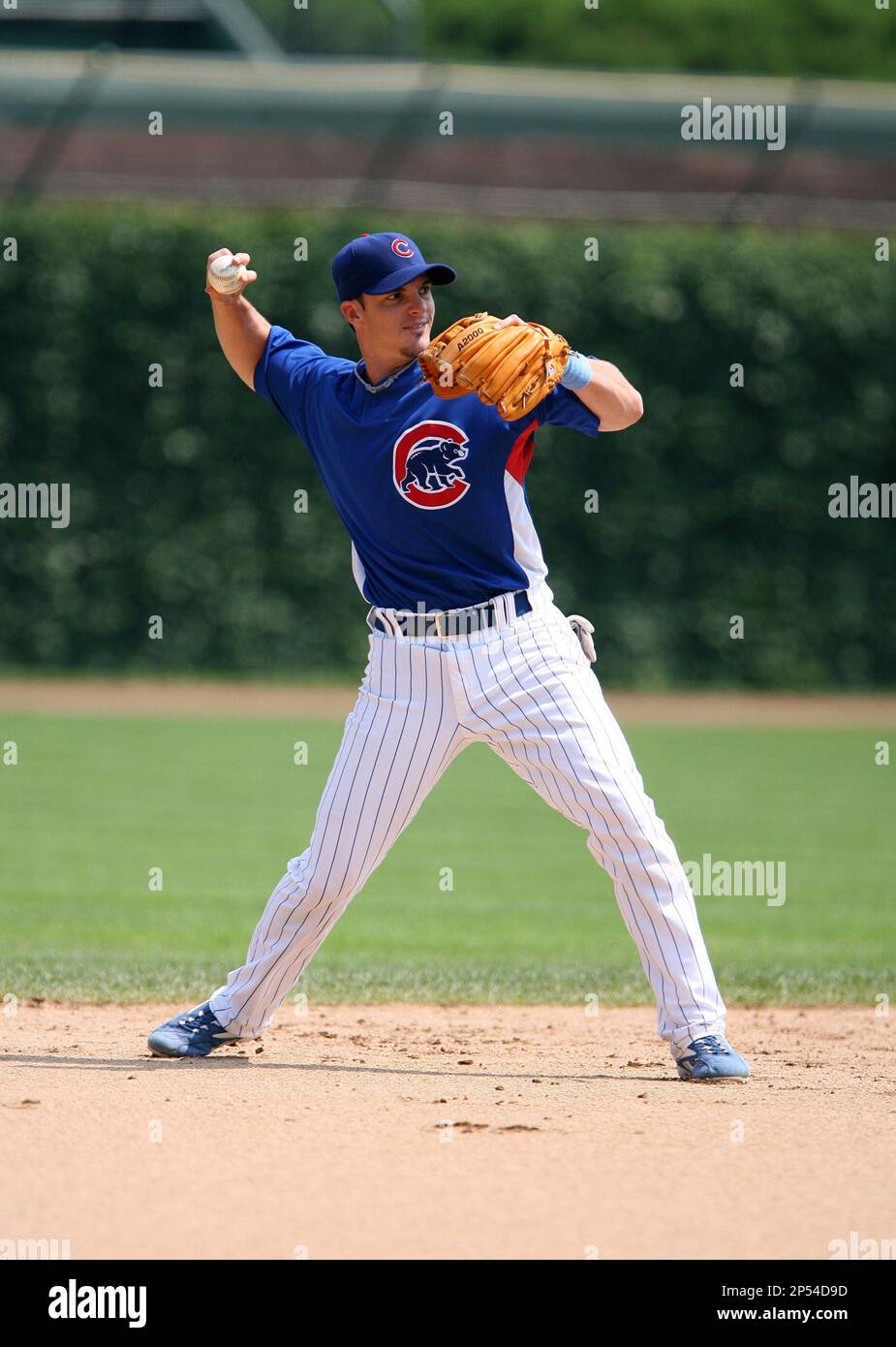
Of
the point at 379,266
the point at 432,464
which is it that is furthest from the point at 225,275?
the point at 432,464

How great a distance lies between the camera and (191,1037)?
16.9 ft

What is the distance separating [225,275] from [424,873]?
5.18 m

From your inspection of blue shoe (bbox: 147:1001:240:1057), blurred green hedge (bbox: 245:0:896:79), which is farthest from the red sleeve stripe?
blurred green hedge (bbox: 245:0:896:79)

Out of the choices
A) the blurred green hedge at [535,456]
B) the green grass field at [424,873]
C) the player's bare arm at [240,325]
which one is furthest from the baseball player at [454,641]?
the blurred green hedge at [535,456]

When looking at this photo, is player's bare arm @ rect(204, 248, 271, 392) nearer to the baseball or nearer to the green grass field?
the baseball

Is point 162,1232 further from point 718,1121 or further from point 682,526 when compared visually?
point 682,526

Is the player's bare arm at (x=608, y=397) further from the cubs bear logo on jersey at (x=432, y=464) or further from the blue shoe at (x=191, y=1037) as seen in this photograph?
the blue shoe at (x=191, y=1037)

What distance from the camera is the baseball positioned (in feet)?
16.4

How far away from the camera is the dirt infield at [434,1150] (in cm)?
345

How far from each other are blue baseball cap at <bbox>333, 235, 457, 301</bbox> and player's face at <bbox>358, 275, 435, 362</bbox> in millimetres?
39

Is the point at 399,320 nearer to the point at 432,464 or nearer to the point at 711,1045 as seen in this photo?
the point at 432,464

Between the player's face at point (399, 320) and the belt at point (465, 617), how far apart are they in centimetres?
73

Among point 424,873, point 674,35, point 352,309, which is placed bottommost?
point 424,873

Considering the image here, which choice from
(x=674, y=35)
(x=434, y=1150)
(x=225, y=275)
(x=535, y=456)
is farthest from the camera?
(x=674, y=35)
